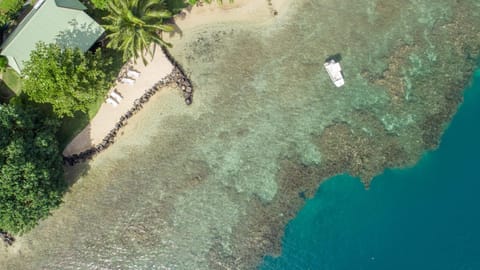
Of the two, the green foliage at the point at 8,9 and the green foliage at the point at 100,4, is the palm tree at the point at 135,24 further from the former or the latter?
the green foliage at the point at 8,9

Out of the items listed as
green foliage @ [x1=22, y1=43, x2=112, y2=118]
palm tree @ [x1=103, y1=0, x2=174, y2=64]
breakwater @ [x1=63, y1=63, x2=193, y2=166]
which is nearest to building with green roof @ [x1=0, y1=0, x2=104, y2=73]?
green foliage @ [x1=22, y1=43, x2=112, y2=118]

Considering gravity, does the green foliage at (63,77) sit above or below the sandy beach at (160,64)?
above

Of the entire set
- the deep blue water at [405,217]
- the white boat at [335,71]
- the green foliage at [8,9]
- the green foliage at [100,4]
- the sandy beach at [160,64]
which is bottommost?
the deep blue water at [405,217]

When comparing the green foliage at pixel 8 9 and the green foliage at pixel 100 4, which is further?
the green foliage at pixel 8 9

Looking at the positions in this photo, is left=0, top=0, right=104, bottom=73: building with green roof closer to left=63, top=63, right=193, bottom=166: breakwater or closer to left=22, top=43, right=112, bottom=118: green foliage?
left=22, top=43, right=112, bottom=118: green foliage

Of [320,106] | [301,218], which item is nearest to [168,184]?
[301,218]

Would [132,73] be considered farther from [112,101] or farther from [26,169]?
[26,169]

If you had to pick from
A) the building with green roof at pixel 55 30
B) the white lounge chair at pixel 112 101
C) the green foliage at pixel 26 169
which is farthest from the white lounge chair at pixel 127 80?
the green foliage at pixel 26 169

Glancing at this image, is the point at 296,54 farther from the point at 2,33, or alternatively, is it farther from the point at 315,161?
the point at 2,33

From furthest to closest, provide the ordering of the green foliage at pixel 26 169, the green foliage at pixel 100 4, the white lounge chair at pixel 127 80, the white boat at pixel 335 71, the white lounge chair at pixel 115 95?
the white lounge chair at pixel 115 95 → the white lounge chair at pixel 127 80 → the white boat at pixel 335 71 → the green foliage at pixel 100 4 → the green foliage at pixel 26 169
